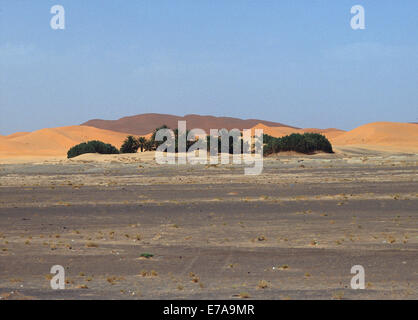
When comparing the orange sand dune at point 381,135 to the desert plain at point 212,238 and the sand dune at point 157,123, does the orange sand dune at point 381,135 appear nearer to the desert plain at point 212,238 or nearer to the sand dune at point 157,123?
the sand dune at point 157,123

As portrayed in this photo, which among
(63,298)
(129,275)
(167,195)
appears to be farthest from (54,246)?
(167,195)

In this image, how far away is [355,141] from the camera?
352ft

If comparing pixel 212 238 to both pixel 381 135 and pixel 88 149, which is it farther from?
pixel 381 135

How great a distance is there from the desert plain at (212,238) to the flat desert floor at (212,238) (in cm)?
3

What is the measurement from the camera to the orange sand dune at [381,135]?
10269 centimetres

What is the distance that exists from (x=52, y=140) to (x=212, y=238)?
319 ft

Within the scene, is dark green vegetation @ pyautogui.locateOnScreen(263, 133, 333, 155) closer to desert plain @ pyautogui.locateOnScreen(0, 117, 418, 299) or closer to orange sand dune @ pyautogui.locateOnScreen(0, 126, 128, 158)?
desert plain @ pyautogui.locateOnScreen(0, 117, 418, 299)

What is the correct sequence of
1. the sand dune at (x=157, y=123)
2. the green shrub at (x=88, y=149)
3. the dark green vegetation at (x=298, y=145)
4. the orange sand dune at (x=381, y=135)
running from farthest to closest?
the sand dune at (x=157, y=123) → the orange sand dune at (x=381, y=135) → the green shrub at (x=88, y=149) → the dark green vegetation at (x=298, y=145)

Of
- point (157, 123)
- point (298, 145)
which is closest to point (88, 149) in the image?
point (298, 145)

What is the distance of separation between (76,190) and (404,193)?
1440 cm

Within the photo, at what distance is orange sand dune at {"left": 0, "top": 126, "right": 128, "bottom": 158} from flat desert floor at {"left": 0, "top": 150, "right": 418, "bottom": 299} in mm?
62028

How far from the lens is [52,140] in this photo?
10912cm

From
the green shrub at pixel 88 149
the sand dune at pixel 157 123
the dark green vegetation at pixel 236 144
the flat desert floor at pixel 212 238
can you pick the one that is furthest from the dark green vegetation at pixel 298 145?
the sand dune at pixel 157 123

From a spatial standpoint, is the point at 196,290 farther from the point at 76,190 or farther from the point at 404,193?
the point at 76,190
